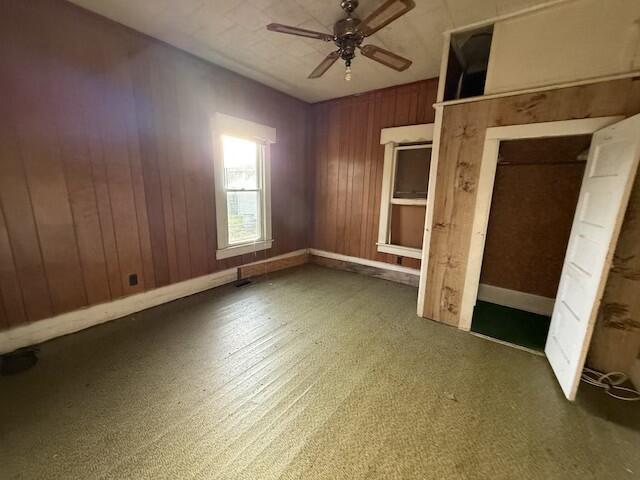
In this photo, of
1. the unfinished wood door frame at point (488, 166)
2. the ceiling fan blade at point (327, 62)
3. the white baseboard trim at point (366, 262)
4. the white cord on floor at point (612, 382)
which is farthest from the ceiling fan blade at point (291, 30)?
the white cord on floor at point (612, 382)

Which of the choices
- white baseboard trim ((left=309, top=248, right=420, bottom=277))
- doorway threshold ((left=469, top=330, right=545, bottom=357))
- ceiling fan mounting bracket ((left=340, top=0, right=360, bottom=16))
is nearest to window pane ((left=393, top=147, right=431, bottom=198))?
white baseboard trim ((left=309, top=248, right=420, bottom=277))

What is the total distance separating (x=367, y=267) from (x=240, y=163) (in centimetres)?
244

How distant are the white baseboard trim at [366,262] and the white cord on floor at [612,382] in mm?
1895

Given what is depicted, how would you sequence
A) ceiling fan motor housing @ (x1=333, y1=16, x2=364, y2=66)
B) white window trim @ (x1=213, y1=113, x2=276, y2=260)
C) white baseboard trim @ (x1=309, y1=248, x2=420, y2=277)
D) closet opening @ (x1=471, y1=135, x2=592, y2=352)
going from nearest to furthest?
1. ceiling fan motor housing @ (x1=333, y1=16, x2=364, y2=66)
2. closet opening @ (x1=471, y1=135, x2=592, y2=352)
3. white window trim @ (x1=213, y1=113, x2=276, y2=260)
4. white baseboard trim @ (x1=309, y1=248, x2=420, y2=277)

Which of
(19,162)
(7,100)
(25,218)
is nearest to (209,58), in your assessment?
(7,100)

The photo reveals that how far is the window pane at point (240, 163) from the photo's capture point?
133 inches

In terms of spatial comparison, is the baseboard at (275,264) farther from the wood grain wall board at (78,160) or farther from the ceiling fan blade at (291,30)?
the ceiling fan blade at (291,30)

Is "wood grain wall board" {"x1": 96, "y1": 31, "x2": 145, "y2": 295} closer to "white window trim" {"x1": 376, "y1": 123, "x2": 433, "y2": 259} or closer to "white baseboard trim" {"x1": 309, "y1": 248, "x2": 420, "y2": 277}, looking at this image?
"white baseboard trim" {"x1": 309, "y1": 248, "x2": 420, "y2": 277}

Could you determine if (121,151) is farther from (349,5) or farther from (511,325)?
(511,325)

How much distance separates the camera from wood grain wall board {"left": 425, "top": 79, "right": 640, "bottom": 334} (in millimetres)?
1847

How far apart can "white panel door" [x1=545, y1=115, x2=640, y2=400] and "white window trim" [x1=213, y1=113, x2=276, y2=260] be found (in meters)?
3.39

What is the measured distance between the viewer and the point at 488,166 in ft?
7.45

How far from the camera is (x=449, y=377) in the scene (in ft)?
6.27

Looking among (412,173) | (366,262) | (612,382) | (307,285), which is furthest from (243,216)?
(612,382)
